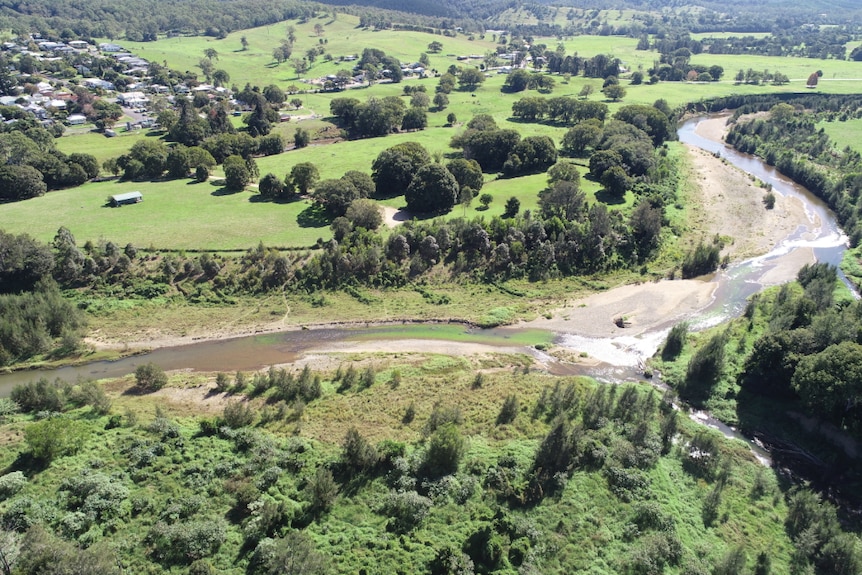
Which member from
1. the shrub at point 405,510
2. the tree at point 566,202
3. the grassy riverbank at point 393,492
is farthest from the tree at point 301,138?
the shrub at point 405,510

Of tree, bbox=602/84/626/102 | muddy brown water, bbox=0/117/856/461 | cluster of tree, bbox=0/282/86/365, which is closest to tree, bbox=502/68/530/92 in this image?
tree, bbox=602/84/626/102

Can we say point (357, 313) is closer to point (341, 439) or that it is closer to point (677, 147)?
point (341, 439)

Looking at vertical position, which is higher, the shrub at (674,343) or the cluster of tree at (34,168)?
the cluster of tree at (34,168)

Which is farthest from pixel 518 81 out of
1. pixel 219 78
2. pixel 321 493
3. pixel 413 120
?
pixel 321 493

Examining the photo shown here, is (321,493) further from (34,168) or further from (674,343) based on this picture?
(34,168)

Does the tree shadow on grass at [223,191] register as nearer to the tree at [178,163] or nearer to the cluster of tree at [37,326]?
the tree at [178,163]

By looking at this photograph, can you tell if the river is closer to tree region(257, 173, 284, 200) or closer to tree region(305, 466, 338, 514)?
tree region(305, 466, 338, 514)

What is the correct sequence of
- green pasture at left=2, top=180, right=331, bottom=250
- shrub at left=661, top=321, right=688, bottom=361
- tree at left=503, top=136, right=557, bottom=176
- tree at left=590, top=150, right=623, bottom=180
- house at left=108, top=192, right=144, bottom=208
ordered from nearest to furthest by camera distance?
1. shrub at left=661, top=321, right=688, bottom=361
2. green pasture at left=2, top=180, right=331, bottom=250
3. house at left=108, top=192, right=144, bottom=208
4. tree at left=590, top=150, right=623, bottom=180
5. tree at left=503, top=136, right=557, bottom=176
